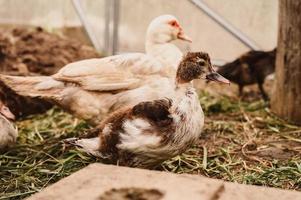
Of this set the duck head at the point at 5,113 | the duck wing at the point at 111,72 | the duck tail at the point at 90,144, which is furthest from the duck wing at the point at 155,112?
the duck head at the point at 5,113

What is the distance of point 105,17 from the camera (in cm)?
855

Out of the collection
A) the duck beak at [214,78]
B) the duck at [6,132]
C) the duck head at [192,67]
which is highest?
the duck head at [192,67]

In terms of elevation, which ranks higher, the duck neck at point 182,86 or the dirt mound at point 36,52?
the duck neck at point 182,86

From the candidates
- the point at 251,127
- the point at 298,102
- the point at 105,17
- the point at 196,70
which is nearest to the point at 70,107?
the point at 196,70

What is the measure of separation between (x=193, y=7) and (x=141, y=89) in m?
3.17

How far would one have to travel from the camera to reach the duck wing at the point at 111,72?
4.79 metres

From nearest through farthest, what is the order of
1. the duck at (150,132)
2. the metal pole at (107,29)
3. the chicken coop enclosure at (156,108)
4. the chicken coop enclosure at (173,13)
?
1. the chicken coop enclosure at (156,108)
2. the duck at (150,132)
3. the chicken coop enclosure at (173,13)
4. the metal pole at (107,29)

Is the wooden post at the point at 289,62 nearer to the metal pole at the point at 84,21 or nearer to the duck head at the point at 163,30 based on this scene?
the duck head at the point at 163,30

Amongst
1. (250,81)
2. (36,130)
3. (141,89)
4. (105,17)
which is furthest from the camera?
(105,17)

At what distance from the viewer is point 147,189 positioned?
2.57m

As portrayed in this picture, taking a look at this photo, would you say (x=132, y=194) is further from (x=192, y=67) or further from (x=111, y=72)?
(x=111, y=72)

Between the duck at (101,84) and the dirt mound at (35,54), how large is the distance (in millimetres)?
1188

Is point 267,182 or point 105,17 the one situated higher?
point 105,17

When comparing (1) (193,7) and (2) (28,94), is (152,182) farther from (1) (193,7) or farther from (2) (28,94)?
(1) (193,7)
